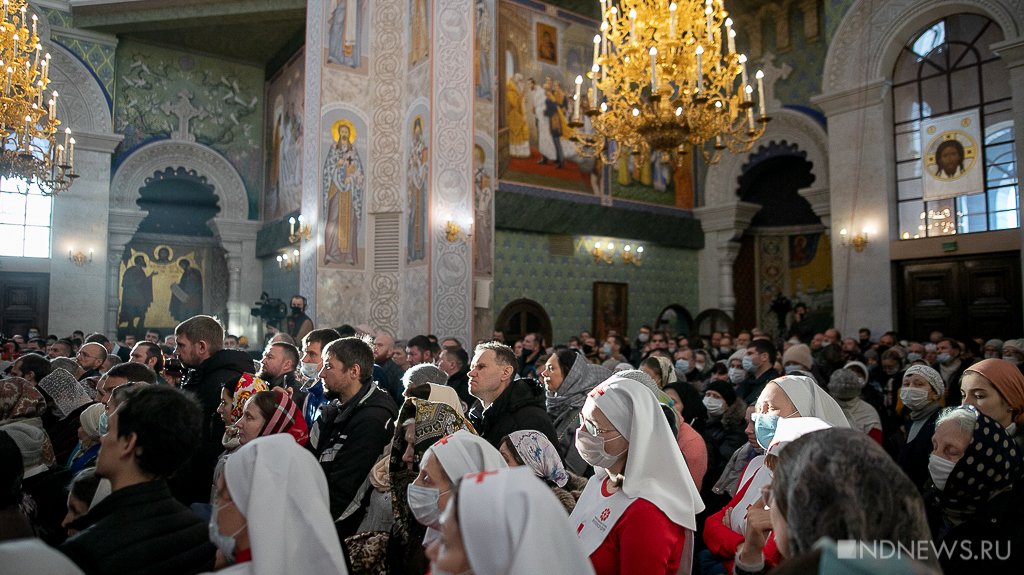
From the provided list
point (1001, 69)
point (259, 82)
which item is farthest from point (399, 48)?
point (1001, 69)

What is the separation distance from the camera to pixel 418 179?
37.8 ft

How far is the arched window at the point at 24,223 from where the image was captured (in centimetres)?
1506

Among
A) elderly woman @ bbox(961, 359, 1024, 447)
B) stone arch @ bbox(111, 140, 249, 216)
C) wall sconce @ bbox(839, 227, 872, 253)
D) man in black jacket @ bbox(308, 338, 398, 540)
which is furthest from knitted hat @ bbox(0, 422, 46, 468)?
stone arch @ bbox(111, 140, 249, 216)

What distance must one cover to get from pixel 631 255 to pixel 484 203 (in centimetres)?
495

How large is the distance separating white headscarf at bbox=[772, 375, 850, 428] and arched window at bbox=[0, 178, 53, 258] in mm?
16697

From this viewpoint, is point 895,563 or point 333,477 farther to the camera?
point 333,477

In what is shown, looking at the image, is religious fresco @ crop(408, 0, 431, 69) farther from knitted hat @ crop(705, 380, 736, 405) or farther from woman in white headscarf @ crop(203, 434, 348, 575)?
woman in white headscarf @ crop(203, 434, 348, 575)

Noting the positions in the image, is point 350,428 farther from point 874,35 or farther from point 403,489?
point 874,35

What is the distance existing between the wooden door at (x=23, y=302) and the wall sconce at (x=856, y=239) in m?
16.5

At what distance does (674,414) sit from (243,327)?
54.7ft

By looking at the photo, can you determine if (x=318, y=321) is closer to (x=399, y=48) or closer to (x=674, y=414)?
(x=399, y=48)

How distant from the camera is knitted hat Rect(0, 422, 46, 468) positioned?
3213 mm

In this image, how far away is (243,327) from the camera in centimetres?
1809

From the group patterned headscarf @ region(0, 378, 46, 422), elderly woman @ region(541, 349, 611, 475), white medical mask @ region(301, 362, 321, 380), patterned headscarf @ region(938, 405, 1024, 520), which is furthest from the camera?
white medical mask @ region(301, 362, 321, 380)
